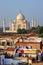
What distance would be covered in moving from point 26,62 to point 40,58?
146cm

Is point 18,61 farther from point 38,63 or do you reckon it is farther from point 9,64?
point 38,63

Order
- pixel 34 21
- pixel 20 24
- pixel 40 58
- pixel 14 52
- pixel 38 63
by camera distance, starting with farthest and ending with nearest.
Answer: pixel 34 21 < pixel 20 24 < pixel 14 52 < pixel 40 58 < pixel 38 63

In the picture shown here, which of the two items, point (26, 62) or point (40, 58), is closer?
point (26, 62)

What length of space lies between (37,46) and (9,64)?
16.0ft

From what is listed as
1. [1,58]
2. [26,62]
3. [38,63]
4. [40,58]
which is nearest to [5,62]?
[1,58]

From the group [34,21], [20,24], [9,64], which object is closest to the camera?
[9,64]

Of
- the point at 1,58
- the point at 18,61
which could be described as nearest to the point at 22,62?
the point at 18,61

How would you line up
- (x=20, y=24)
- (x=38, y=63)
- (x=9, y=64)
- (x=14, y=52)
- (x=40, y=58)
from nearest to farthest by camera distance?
1. (x=9, y=64)
2. (x=38, y=63)
3. (x=40, y=58)
4. (x=14, y=52)
5. (x=20, y=24)

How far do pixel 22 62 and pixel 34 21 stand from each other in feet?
141

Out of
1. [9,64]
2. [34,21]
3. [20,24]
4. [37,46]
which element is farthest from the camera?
[34,21]

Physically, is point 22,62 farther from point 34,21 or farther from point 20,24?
point 34,21

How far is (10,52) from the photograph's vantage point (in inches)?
443

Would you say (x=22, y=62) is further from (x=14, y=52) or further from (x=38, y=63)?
(x=14, y=52)

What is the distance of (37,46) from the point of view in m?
13.3
